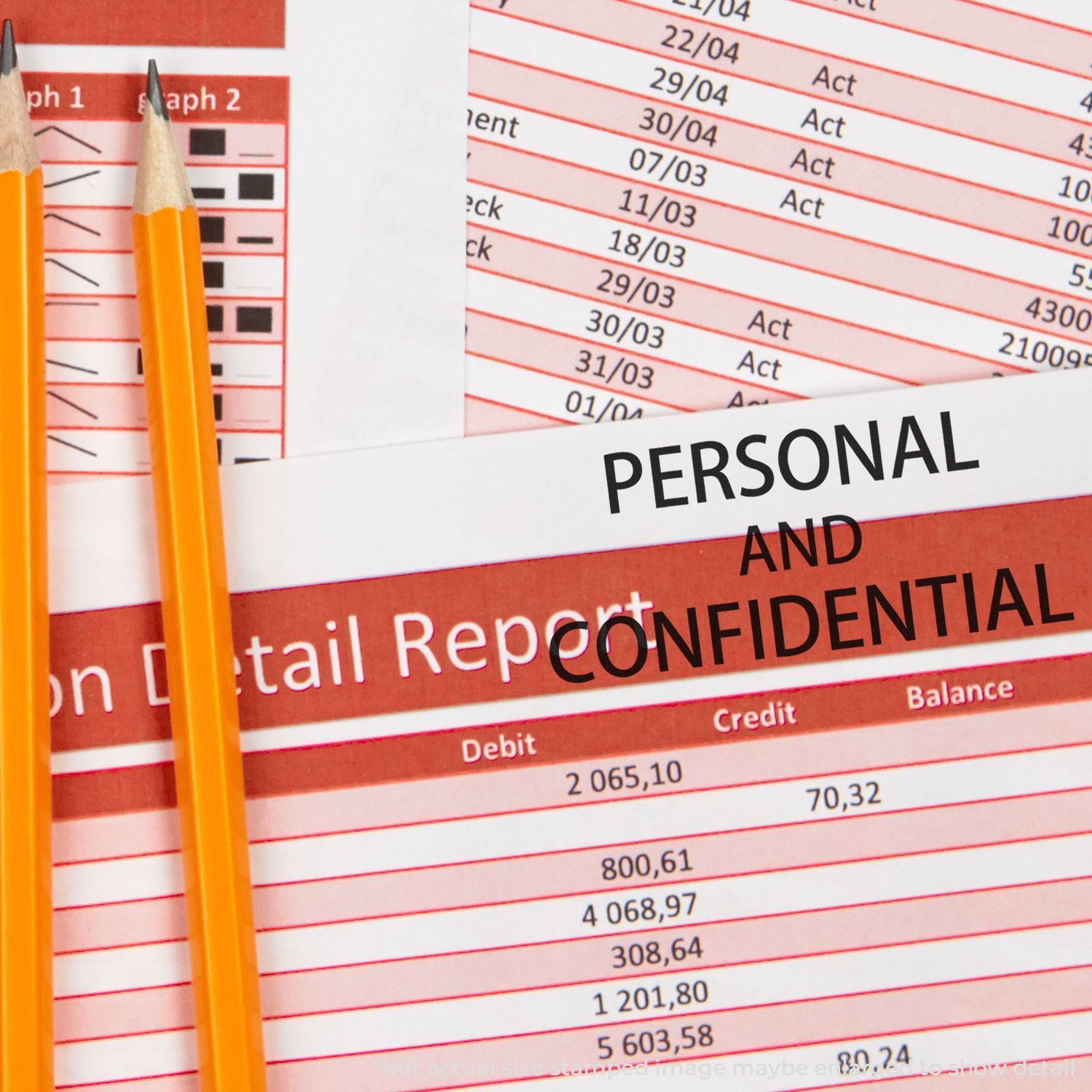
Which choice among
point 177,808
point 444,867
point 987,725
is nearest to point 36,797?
point 177,808

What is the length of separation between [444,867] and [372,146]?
30 centimetres

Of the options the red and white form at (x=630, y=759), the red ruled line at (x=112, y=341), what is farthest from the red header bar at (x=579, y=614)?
A: the red ruled line at (x=112, y=341)

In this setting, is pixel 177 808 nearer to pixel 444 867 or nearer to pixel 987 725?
pixel 444 867

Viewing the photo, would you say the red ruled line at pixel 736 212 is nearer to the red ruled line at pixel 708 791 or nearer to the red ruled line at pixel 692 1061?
the red ruled line at pixel 708 791

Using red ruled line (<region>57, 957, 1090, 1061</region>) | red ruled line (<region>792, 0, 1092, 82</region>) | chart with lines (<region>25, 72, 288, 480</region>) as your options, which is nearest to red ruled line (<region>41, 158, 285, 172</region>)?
chart with lines (<region>25, 72, 288, 480</region>)

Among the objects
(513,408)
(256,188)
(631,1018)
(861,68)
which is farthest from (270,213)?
(631,1018)

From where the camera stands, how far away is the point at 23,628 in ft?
1.32

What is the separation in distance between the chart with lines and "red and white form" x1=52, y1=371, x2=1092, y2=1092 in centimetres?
2

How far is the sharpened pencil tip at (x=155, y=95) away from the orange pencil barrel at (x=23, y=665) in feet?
0.16

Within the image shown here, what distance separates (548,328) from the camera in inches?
18.0

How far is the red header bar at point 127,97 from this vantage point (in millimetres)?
448

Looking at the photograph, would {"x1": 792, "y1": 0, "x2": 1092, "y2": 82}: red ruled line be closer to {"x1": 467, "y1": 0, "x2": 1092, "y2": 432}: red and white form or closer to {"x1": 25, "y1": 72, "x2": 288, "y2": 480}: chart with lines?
{"x1": 467, "y1": 0, "x2": 1092, "y2": 432}: red and white form

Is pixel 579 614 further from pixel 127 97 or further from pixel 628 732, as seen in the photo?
pixel 127 97

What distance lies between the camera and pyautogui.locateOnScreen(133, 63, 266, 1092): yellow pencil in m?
0.40
